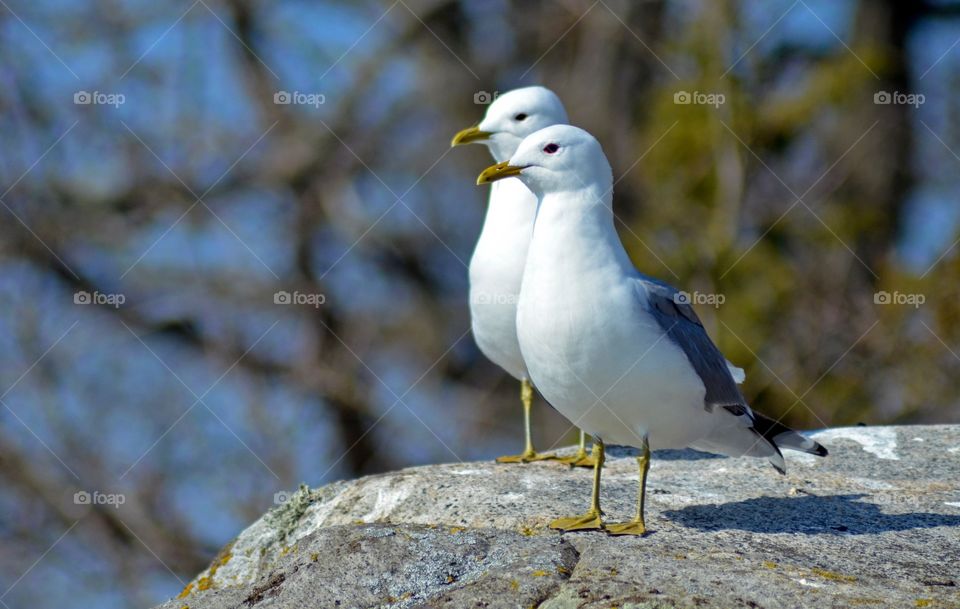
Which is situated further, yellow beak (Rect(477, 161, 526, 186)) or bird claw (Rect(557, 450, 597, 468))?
bird claw (Rect(557, 450, 597, 468))

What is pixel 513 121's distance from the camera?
700 centimetres

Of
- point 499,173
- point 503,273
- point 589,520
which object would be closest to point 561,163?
point 499,173

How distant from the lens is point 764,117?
41.9 feet

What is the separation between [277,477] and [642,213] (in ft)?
13.1

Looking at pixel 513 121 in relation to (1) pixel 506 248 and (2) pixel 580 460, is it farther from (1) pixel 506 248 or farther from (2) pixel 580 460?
(2) pixel 580 460

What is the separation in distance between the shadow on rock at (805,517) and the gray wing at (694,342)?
38cm

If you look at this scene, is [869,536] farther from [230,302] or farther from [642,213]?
[230,302]

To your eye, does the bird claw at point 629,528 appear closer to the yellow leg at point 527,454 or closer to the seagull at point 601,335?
the seagull at point 601,335

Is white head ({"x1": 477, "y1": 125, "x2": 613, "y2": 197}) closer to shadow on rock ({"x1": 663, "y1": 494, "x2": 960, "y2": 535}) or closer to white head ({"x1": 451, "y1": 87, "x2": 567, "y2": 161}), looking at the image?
shadow on rock ({"x1": 663, "y1": 494, "x2": 960, "y2": 535})

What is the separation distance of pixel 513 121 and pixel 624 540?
109 inches

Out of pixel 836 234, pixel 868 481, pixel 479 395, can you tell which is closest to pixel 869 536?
pixel 868 481

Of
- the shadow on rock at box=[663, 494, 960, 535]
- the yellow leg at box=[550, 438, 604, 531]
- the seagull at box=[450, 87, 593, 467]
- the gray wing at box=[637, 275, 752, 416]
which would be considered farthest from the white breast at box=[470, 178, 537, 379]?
the shadow on rock at box=[663, 494, 960, 535]

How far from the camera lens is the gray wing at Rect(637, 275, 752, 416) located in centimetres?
522

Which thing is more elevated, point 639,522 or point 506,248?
point 506,248
